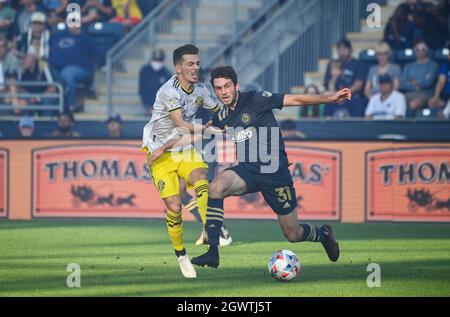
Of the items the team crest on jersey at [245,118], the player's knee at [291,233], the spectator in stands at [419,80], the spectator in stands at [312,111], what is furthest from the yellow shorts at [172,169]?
the spectator in stands at [419,80]

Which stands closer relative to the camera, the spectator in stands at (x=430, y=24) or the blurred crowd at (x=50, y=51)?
the spectator in stands at (x=430, y=24)

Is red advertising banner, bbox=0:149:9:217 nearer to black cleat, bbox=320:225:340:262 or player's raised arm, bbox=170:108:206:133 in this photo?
player's raised arm, bbox=170:108:206:133

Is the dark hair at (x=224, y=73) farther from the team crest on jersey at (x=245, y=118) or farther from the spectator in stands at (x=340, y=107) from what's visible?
the spectator in stands at (x=340, y=107)

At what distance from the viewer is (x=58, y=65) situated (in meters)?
22.7

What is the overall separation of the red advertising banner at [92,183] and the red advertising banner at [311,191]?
1478 mm

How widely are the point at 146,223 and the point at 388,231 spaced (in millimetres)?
4128

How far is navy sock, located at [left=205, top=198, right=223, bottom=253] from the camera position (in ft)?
36.7

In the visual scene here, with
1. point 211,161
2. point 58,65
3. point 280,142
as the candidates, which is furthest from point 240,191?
point 58,65

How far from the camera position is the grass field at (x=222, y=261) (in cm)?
1016

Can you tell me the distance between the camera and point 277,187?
37.8 ft

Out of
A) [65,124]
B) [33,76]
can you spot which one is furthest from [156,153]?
[33,76]

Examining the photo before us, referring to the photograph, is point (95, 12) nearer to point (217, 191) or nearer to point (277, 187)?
point (217, 191)

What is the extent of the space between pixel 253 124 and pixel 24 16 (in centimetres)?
1320
